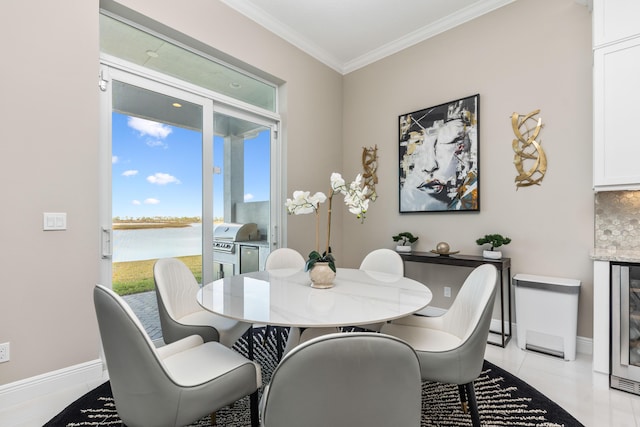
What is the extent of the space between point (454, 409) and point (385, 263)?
104 cm

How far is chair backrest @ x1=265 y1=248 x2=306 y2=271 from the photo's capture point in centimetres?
261

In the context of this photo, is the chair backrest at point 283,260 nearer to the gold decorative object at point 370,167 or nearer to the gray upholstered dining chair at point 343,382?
the gold decorative object at point 370,167

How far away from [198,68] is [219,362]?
2715 millimetres

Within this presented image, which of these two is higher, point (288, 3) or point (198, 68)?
point (288, 3)

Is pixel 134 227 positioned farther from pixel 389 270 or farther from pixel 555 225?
pixel 555 225

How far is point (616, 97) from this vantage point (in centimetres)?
216

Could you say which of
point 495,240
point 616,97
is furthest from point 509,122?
point 495,240

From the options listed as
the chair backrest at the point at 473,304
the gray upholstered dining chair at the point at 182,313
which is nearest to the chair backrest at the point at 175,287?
the gray upholstered dining chair at the point at 182,313

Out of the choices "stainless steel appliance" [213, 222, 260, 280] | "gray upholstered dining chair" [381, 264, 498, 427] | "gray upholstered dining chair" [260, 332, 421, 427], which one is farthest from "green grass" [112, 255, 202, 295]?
"gray upholstered dining chair" [260, 332, 421, 427]

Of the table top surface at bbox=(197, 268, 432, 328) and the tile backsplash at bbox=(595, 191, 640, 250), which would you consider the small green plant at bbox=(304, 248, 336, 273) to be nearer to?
the table top surface at bbox=(197, 268, 432, 328)

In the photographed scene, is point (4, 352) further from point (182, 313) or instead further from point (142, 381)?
point (142, 381)

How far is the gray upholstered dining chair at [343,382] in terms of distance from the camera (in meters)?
0.73

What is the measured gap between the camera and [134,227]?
248 cm

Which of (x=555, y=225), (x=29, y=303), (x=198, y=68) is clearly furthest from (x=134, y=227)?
(x=555, y=225)
